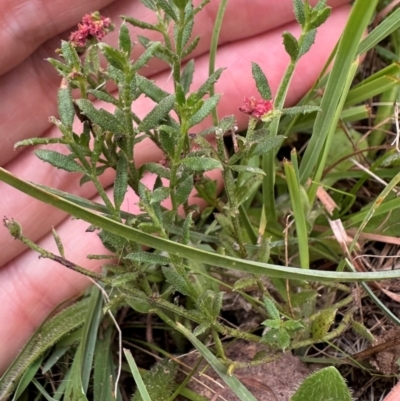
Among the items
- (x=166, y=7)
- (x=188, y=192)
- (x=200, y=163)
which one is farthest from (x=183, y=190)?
(x=166, y=7)

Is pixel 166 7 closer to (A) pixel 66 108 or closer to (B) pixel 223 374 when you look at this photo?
(A) pixel 66 108

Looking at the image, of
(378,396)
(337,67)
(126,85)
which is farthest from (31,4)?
(378,396)

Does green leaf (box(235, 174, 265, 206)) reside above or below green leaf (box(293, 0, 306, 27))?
below

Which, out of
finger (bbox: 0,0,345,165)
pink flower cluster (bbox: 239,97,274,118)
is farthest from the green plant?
finger (bbox: 0,0,345,165)

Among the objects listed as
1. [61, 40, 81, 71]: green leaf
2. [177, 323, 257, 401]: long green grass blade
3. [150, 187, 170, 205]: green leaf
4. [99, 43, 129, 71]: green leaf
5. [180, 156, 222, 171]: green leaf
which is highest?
[61, 40, 81, 71]: green leaf

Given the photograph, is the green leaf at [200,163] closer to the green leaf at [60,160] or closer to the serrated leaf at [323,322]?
the green leaf at [60,160]

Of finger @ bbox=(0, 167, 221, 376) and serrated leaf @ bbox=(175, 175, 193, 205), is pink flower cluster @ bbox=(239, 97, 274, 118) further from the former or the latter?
finger @ bbox=(0, 167, 221, 376)

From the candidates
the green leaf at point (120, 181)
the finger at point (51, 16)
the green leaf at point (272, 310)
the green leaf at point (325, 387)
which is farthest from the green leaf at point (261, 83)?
the finger at point (51, 16)
